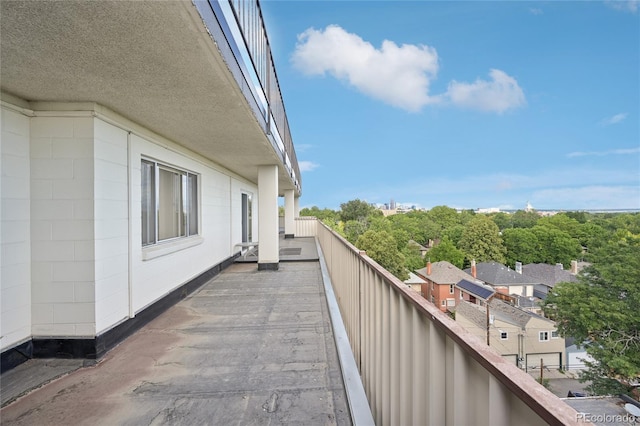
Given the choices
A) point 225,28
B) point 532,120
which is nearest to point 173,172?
point 225,28

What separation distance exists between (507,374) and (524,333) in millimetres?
16046

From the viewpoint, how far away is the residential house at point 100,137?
5.48 feet

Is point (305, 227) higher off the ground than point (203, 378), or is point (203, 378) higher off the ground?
point (305, 227)

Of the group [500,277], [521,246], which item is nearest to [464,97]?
[521,246]

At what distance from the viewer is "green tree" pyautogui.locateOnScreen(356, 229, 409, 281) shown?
22.4 meters

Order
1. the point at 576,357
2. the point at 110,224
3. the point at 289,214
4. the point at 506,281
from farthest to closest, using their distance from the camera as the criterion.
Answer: the point at 506,281, the point at 576,357, the point at 289,214, the point at 110,224

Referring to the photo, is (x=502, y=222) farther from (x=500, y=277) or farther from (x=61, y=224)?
(x=61, y=224)

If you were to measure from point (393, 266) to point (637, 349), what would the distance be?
1317 cm

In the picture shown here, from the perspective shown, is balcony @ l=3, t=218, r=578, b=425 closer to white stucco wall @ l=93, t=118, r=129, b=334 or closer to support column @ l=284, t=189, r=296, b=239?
white stucco wall @ l=93, t=118, r=129, b=334

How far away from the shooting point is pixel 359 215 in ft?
150

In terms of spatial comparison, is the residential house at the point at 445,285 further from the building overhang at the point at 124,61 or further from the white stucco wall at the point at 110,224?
the building overhang at the point at 124,61

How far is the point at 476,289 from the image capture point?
2292 centimetres

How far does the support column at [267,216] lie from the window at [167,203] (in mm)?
1447

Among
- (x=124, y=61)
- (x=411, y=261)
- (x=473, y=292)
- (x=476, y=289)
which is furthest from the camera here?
(x=411, y=261)
